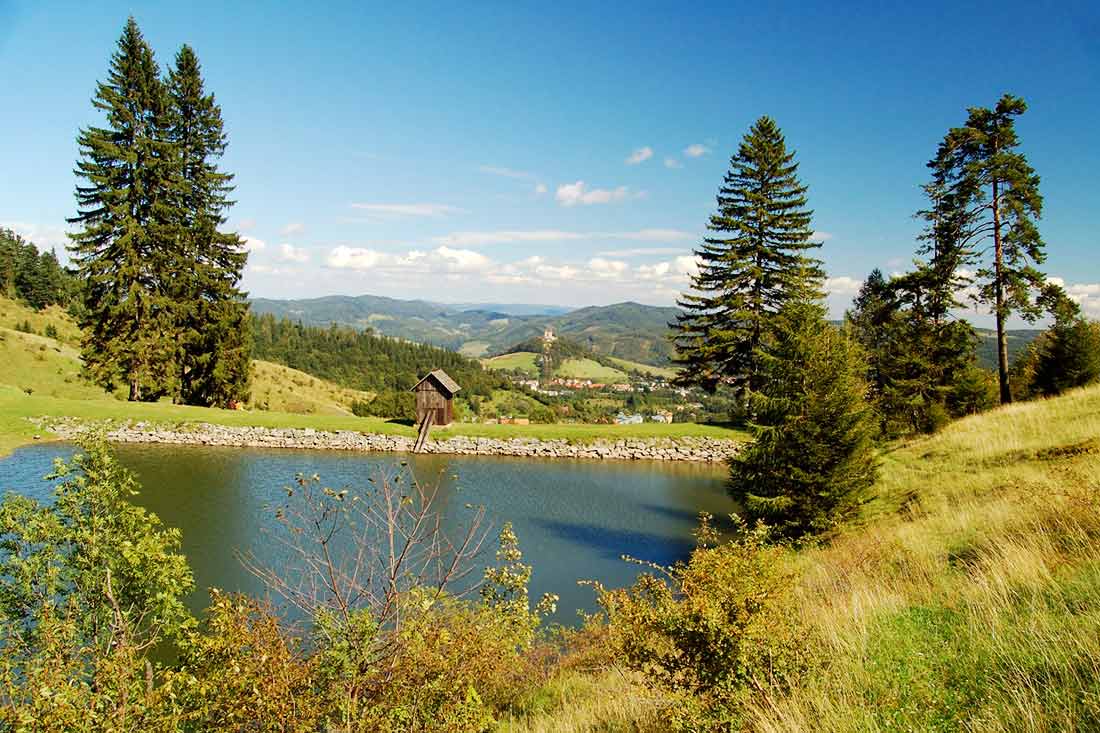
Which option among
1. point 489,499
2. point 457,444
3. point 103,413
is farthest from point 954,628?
point 103,413

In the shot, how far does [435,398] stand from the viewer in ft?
104

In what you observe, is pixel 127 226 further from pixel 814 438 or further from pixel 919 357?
pixel 919 357

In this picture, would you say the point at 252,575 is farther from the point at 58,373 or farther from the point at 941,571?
the point at 58,373

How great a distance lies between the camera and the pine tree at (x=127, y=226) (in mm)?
29938

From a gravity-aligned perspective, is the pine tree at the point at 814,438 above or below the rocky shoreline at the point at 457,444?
above

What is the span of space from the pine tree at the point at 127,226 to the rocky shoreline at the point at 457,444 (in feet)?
17.4

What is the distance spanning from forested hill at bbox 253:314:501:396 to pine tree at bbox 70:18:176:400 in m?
75.5

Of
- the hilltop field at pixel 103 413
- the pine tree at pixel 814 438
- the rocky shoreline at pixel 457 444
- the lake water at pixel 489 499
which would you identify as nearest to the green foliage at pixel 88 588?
the lake water at pixel 489 499

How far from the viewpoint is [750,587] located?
461 cm

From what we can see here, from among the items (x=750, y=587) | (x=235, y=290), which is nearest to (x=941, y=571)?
(x=750, y=587)

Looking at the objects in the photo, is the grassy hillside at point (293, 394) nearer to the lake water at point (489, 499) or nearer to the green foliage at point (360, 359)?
the lake water at point (489, 499)

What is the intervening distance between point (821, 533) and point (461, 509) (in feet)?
39.3

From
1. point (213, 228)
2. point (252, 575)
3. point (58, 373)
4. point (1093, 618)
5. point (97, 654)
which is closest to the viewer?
point (1093, 618)

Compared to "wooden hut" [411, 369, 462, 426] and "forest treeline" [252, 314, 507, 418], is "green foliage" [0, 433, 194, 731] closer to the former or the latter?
"wooden hut" [411, 369, 462, 426]
